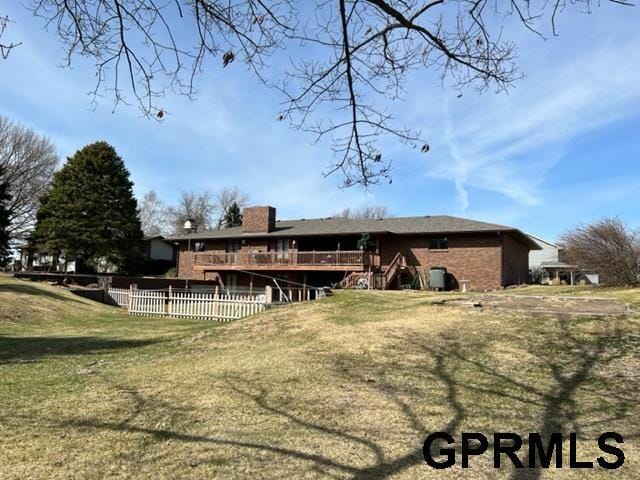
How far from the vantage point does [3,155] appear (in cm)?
4569

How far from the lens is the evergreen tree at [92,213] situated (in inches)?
1630

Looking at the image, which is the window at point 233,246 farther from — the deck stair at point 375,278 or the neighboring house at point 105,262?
the deck stair at point 375,278

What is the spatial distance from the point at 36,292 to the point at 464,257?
856 inches

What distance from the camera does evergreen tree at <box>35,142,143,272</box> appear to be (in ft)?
136

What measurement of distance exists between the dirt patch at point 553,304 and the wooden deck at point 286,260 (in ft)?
59.2

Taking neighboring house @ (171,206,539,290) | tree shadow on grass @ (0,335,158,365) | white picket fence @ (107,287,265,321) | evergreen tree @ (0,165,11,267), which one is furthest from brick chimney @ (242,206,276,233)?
tree shadow on grass @ (0,335,158,365)

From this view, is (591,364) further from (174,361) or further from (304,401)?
(174,361)

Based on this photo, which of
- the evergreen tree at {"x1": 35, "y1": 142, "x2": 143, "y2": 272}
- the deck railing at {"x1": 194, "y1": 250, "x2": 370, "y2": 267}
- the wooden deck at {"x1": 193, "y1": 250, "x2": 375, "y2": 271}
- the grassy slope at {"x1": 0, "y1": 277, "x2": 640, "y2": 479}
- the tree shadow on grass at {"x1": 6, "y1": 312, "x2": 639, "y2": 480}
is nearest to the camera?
the grassy slope at {"x1": 0, "y1": 277, "x2": 640, "y2": 479}

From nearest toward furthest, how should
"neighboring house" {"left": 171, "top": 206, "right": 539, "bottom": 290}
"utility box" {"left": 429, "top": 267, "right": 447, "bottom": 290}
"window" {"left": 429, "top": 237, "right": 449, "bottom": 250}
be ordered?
"utility box" {"left": 429, "top": 267, "right": 447, "bottom": 290} < "neighboring house" {"left": 171, "top": 206, "right": 539, "bottom": 290} < "window" {"left": 429, "top": 237, "right": 449, "bottom": 250}

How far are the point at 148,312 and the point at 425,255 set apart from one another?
16.3m

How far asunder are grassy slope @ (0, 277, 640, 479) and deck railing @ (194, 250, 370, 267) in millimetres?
19517

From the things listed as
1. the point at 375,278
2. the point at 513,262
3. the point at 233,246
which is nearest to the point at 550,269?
the point at 513,262

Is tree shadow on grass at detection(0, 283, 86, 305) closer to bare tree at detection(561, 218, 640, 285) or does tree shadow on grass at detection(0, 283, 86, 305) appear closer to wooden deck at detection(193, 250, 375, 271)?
wooden deck at detection(193, 250, 375, 271)

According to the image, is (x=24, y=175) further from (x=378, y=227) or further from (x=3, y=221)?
(x=378, y=227)
